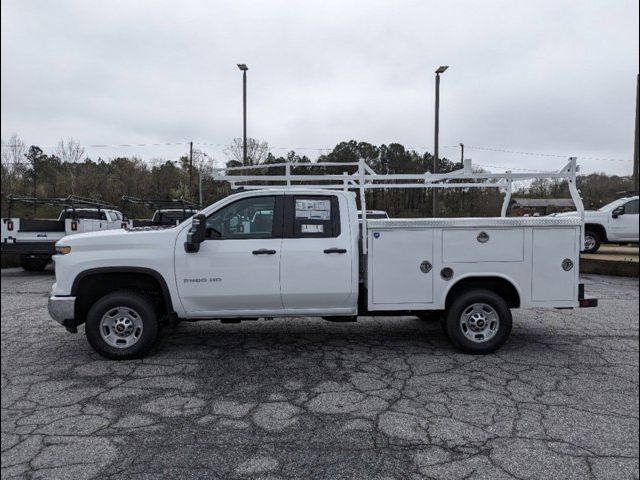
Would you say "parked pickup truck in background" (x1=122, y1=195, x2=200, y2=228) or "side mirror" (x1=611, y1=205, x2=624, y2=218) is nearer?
"parked pickup truck in background" (x1=122, y1=195, x2=200, y2=228)

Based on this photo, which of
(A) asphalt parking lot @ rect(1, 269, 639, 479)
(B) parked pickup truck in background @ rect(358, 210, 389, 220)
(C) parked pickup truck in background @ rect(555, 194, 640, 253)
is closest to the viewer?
(A) asphalt parking lot @ rect(1, 269, 639, 479)

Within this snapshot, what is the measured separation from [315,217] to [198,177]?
53.1 inches

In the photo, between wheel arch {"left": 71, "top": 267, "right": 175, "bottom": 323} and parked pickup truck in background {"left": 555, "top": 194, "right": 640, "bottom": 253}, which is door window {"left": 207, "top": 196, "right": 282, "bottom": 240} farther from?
parked pickup truck in background {"left": 555, "top": 194, "right": 640, "bottom": 253}

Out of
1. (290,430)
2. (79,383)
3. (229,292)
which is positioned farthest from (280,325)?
(290,430)

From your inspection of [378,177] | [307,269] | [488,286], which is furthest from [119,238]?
[488,286]

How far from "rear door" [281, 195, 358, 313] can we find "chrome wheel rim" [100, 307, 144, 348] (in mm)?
1610

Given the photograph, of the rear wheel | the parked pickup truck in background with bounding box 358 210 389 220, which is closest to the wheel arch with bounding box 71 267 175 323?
the parked pickup truck in background with bounding box 358 210 389 220

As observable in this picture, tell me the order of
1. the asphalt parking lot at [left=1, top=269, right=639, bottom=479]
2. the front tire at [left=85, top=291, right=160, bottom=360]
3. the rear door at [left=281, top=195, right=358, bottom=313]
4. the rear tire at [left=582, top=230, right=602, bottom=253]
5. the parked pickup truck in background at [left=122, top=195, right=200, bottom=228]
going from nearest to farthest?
the asphalt parking lot at [left=1, top=269, right=639, bottom=479] < the parked pickup truck in background at [left=122, top=195, right=200, bottom=228] < the front tire at [left=85, top=291, right=160, bottom=360] < the rear door at [left=281, top=195, right=358, bottom=313] < the rear tire at [left=582, top=230, right=602, bottom=253]

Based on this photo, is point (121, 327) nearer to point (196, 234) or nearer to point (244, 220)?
point (196, 234)

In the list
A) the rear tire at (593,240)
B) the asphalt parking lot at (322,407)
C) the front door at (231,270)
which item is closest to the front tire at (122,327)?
the asphalt parking lot at (322,407)

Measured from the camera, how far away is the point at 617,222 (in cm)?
1294

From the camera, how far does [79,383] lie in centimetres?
436

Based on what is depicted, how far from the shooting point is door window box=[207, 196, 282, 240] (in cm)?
511

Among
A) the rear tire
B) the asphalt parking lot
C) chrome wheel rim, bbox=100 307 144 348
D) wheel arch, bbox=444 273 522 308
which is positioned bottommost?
the asphalt parking lot
